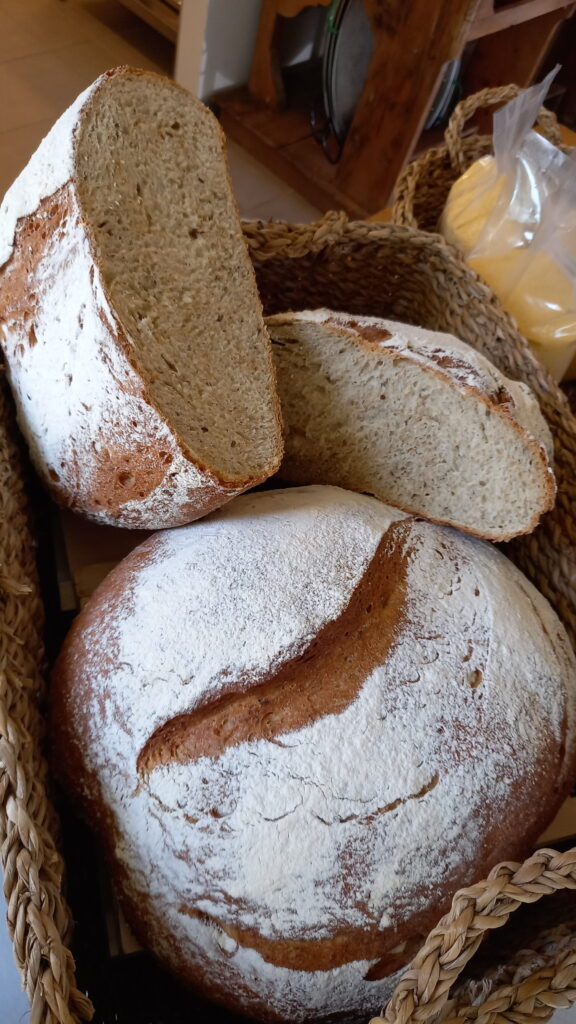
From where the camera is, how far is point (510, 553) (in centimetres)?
108

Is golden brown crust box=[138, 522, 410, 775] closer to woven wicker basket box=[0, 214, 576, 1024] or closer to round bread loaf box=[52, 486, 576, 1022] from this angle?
round bread loaf box=[52, 486, 576, 1022]

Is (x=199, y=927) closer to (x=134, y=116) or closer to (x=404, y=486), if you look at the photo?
(x=404, y=486)

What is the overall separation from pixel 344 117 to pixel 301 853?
2.41m

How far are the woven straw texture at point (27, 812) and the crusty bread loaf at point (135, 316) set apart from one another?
0.14 meters

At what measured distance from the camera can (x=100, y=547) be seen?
3.35 feet

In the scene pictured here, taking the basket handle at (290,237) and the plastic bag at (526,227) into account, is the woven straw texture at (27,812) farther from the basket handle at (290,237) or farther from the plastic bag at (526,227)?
the plastic bag at (526,227)

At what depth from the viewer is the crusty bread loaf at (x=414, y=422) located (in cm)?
91

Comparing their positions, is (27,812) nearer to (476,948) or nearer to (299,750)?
(299,750)

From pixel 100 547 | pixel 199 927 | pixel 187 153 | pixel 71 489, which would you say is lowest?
pixel 199 927

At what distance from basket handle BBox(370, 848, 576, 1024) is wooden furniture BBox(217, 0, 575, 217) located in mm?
2043

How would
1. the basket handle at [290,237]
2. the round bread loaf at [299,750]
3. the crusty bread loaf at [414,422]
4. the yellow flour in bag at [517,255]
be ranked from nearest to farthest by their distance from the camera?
the round bread loaf at [299,750]
the crusty bread loaf at [414,422]
the basket handle at [290,237]
the yellow flour in bag at [517,255]

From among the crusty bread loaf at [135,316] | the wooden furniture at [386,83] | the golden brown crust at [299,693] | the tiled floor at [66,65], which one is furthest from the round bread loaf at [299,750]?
the tiled floor at [66,65]

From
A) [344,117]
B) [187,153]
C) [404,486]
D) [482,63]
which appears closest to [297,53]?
[344,117]

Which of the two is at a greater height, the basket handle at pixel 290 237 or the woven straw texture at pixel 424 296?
the basket handle at pixel 290 237
